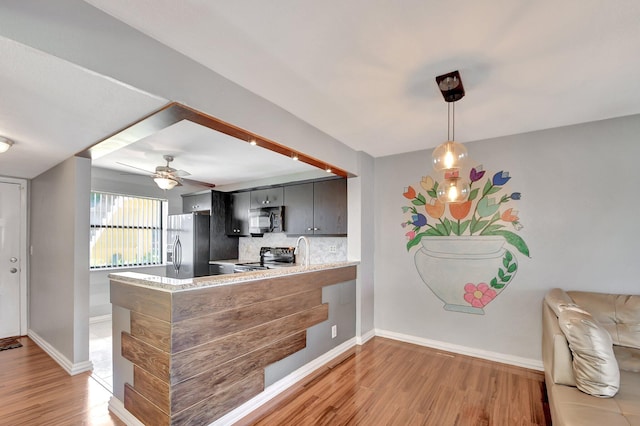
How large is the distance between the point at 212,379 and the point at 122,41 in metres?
2.14

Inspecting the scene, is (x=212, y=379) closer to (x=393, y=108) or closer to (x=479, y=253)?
(x=393, y=108)

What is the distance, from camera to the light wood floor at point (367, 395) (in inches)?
88.5

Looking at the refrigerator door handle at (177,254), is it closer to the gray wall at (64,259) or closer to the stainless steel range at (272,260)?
the stainless steel range at (272,260)

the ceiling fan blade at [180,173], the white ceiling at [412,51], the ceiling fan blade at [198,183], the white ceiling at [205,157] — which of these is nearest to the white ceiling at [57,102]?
the white ceiling at [412,51]

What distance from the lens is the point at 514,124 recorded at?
120 inches

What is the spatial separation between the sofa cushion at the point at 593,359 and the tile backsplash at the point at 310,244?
2916 mm

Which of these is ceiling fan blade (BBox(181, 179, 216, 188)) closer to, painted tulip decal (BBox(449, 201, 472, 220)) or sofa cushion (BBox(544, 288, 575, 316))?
painted tulip decal (BBox(449, 201, 472, 220))

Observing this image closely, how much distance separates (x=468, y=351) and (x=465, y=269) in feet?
3.10

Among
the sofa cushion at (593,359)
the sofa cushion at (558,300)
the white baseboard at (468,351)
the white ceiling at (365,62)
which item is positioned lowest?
the white baseboard at (468,351)

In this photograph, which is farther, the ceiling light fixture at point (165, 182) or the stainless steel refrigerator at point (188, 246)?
the stainless steel refrigerator at point (188, 246)

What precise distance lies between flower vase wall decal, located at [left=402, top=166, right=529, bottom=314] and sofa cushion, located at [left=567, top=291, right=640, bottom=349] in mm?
694

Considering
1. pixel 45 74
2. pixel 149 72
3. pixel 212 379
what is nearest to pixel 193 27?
pixel 149 72

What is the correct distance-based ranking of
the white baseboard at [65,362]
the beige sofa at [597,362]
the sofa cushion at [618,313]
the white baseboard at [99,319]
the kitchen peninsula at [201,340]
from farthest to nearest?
the white baseboard at [99,319] < the white baseboard at [65,362] < the sofa cushion at [618,313] < the kitchen peninsula at [201,340] < the beige sofa at [597,362]

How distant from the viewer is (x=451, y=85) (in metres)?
2.18
